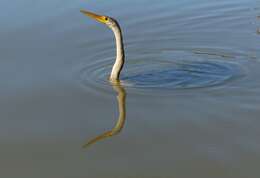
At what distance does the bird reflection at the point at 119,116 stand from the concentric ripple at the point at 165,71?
137 millimetres

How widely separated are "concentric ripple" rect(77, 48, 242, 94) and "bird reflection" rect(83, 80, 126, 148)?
0.14 meters

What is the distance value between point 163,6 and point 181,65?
11.1 feet

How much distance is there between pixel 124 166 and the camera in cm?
629

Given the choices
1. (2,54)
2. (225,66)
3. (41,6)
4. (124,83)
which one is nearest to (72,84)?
(124,83)

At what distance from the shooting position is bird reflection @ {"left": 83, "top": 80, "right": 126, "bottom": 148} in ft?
23.1

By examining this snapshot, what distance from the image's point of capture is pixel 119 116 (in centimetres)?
761

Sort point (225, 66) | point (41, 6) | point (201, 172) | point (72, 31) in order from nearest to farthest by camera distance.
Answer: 1. point (201, 172)
2. point (225, 66)
3. point (72, 31)
4. point (41, 6)

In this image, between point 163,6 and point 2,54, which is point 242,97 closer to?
point 2,54

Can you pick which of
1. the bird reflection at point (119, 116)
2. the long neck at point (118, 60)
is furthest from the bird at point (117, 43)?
the bird reflection at point (119, 116)

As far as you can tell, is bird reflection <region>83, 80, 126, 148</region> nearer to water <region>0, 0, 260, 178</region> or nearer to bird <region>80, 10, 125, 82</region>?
water <region>0, 0, 260, 178</region>

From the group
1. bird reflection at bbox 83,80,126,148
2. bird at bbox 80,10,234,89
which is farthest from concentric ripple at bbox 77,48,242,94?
bird reflection at bbox 83,80,126,148

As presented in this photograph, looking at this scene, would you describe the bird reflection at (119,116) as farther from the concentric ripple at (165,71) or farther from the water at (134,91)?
the concentric ripple at (165,71)

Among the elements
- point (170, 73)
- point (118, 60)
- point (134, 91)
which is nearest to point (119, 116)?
point (134, 91)

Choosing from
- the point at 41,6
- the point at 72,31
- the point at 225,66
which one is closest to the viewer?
the point at 225,66
